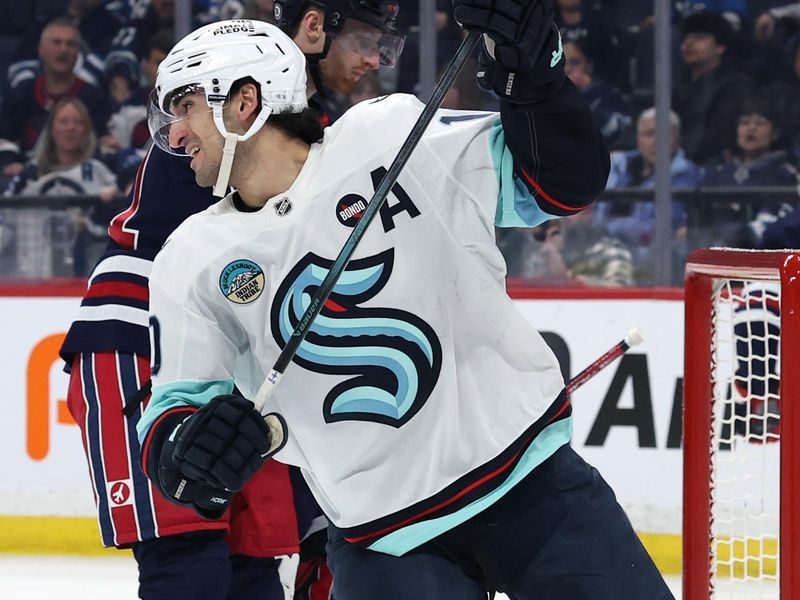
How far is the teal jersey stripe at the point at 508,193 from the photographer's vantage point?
5.29 feet

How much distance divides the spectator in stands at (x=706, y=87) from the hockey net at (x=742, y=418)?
3.09ft

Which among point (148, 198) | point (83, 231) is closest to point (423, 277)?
point (148, 198)

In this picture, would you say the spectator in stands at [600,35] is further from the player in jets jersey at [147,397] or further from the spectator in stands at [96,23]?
the player in jets jersey at [147,397]

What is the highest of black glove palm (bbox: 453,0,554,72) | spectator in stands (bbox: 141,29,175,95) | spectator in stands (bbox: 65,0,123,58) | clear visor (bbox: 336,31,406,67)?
spectator in stands (bbox: 65,0,123,58)

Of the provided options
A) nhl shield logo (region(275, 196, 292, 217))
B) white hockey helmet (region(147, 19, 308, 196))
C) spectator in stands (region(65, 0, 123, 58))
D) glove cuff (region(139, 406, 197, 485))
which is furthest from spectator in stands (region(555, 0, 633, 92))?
glove cuff (region(139, 406, 197, 485))

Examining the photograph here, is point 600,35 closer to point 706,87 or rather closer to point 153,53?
point 706,87

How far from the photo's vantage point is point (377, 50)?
2266 mm

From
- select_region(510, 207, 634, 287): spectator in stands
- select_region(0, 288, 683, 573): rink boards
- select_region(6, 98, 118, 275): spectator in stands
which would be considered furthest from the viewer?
select_region(6, 98, 118, 275): spectator in stands

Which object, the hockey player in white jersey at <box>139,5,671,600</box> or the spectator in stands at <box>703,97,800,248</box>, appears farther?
the spectator in stands at <box>703,97,800,248</box>

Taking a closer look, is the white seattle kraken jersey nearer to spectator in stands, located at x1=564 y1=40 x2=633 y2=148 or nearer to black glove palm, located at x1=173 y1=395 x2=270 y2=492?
black glove palm, located at x1=173 y1=395 x2=270 y2=492

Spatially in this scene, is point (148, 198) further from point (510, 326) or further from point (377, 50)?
point (510, 326)

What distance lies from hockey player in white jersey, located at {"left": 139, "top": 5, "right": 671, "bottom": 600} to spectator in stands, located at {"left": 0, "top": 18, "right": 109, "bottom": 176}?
286cm

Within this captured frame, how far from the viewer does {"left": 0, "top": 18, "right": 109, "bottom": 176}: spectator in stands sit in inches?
172

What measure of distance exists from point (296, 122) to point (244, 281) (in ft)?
0.73
